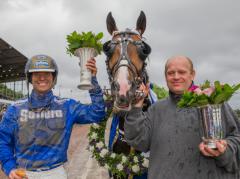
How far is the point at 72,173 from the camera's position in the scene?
23.9ft

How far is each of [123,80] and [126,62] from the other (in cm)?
28

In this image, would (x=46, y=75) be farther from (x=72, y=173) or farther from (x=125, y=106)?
(x=72, y=173)

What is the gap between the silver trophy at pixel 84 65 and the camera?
2893 millimetres

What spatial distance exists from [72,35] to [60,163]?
4.32 feet

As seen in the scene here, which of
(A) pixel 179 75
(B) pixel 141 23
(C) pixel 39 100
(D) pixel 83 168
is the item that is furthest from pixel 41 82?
(D) pixel 83 168

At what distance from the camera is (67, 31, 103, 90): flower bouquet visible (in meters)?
2.94

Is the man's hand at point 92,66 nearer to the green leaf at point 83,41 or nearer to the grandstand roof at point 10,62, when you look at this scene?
the green leaf at point 83,41

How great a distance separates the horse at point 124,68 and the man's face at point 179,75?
277 mm

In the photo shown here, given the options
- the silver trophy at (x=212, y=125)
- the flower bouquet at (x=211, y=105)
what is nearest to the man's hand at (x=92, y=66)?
the flower bouquet at (x=211, y=105)

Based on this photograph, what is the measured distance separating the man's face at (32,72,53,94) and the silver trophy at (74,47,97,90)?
341mm

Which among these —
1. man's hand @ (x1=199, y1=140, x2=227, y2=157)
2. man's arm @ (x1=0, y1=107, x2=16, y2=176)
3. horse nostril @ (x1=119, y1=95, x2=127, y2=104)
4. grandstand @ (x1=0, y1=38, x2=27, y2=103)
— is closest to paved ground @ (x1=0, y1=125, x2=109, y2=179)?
man's arm @ (x1=0, y1=107, x2=16, y2=176)

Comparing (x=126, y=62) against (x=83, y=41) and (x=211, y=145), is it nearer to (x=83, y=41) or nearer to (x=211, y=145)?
(x=83, y=41)

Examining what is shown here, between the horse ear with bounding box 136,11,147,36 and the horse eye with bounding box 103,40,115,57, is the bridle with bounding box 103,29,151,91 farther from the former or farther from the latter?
the horse ear with bounding box 136,11,147,36

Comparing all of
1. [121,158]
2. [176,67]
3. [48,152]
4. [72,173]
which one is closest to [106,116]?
[121,158]
